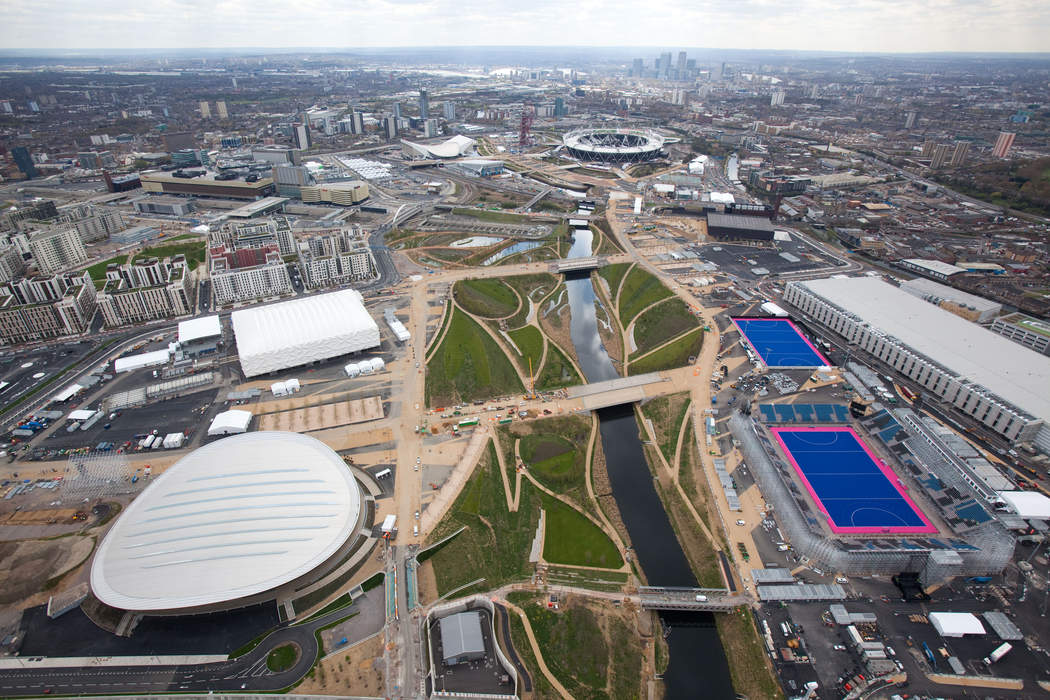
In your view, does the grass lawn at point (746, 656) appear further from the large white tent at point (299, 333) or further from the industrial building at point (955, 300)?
the industrial building at point (955, 300)

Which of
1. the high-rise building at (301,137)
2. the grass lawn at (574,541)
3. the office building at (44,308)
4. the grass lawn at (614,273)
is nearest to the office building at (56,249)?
the office building at (44,308)

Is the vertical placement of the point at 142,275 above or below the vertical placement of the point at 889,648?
above

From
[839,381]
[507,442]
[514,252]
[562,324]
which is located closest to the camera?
[507,442]

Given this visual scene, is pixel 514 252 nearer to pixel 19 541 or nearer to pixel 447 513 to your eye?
pixel 447 513

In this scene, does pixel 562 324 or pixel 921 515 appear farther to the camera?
pixel 562 324

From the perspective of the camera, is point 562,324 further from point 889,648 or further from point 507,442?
point 889,648

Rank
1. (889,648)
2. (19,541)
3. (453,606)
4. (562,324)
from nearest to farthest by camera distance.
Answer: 1. (889,648)
2. (453,606)
3. (19,541)
4. (562,324)

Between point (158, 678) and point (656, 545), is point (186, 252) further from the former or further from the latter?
point (656, 545)

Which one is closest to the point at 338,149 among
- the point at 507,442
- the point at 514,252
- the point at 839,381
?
the point at 514,252

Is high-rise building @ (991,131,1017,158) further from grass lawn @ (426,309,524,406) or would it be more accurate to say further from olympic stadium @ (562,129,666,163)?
grass lawn @ (426,309,524,406)
